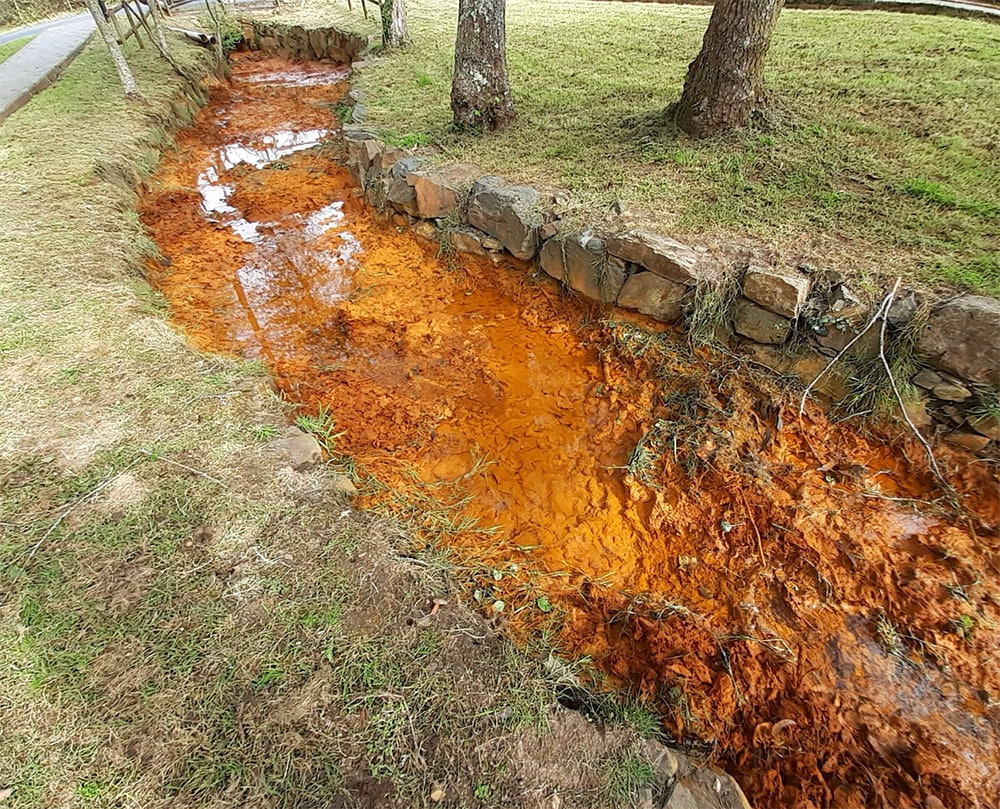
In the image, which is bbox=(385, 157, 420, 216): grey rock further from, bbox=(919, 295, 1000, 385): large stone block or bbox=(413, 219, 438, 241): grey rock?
bbox=(919, 295, 1000, 385): large stone block

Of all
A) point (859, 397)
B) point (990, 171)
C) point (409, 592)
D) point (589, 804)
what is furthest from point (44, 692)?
point (990, 171)

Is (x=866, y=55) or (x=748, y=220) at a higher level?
(x=866, y=55)

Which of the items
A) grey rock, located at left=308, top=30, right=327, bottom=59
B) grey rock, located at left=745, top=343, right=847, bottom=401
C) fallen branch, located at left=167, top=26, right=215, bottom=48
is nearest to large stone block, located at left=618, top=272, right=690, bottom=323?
grey rock, located at left=745, top=343, right=847, bottom=401

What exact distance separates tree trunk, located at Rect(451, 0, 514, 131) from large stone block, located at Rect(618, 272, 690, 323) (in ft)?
8.10

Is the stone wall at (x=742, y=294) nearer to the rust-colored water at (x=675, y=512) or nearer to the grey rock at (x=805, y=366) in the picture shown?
the grey rock at (x=805, y=366)

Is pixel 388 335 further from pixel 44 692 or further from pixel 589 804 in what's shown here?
pixel 589 804

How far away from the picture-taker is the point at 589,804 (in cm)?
150

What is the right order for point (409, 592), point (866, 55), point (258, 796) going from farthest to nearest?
point (866, 55), point (409, 592), point (258, 796)

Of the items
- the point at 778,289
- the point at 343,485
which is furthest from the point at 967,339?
the point at 343,485

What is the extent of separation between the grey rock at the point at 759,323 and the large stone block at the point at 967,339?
0.62 m

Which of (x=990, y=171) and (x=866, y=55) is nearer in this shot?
(x=990, y=171)

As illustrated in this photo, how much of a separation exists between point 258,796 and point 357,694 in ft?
1.16

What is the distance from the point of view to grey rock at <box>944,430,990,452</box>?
2439 mm

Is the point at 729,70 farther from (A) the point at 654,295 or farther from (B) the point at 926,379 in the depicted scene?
(B) the point at 926,379
